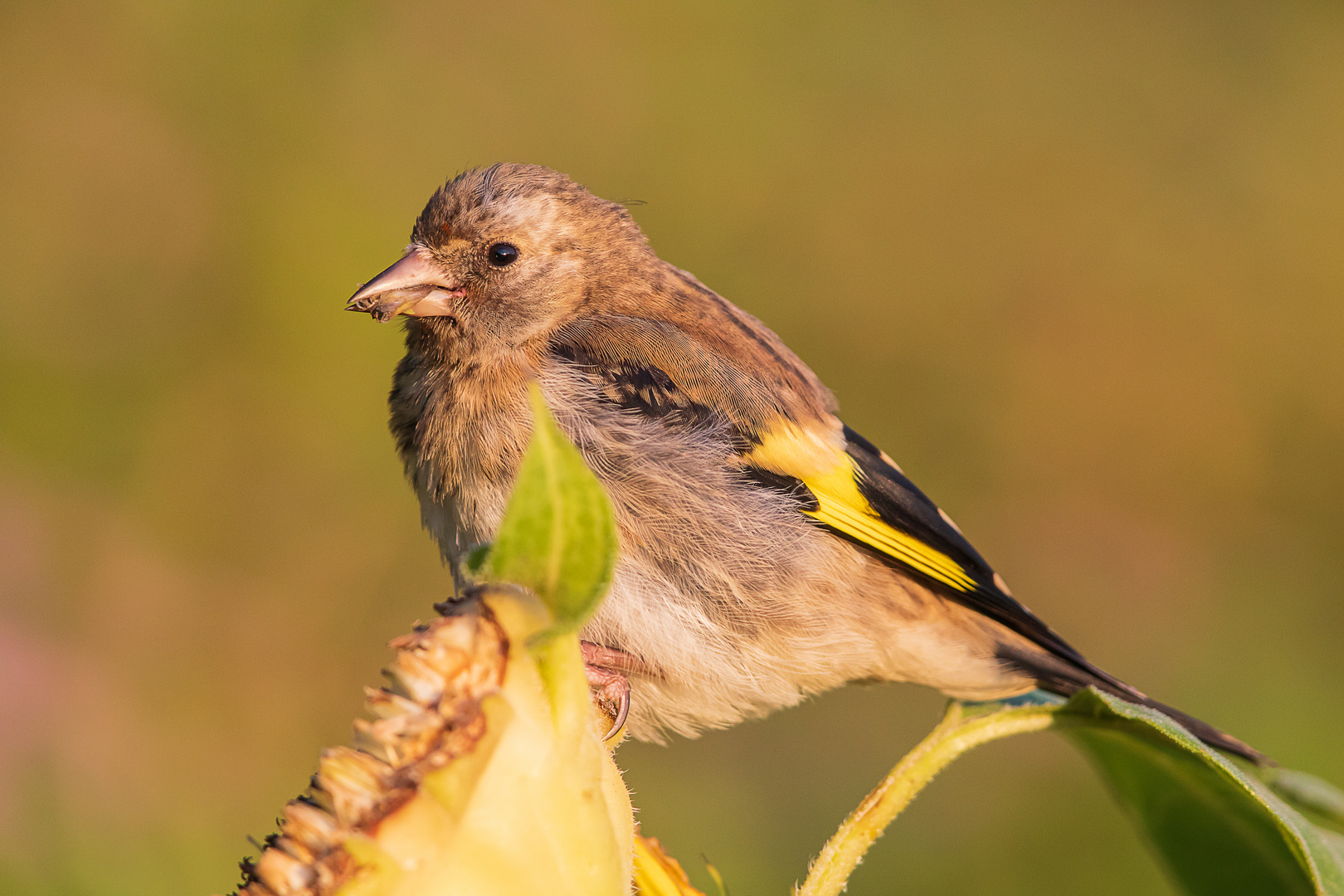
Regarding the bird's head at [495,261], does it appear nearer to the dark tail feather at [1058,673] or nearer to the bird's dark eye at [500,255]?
the bird's dark eye at [500,255]

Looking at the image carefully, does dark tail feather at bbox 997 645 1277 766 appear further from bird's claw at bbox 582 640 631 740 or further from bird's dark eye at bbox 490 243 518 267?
bird's dark eye at bbox 490 243 518 267

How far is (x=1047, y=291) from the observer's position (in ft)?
21.2

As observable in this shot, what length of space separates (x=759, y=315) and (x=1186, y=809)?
4.33 metres

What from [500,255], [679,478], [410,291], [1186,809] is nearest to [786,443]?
[679,478]

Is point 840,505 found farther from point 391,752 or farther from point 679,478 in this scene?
point 391,752

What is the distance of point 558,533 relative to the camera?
1062 mm

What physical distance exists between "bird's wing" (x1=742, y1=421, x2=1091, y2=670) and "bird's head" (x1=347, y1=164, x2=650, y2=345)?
2.21 feet

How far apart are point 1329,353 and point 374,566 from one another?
525cm

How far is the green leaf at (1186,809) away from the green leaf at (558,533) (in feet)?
2.62

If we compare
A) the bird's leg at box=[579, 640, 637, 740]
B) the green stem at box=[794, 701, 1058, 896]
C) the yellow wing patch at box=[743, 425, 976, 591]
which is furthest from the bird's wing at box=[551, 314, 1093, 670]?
the green stem at box=[794, 701, 1058, 896]

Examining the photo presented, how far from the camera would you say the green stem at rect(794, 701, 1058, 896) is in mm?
1449

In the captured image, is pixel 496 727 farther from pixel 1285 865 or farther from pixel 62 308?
pixel 62 308

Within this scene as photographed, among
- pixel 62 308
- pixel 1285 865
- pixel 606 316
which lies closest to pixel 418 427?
pixel 606 316

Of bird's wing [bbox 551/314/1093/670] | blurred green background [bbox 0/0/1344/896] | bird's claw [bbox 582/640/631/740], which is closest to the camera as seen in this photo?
bird's claw [bbox 582/640/631/740]
